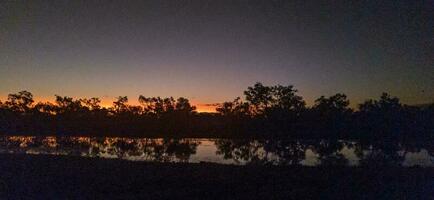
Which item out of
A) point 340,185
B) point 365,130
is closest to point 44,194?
point 340,185

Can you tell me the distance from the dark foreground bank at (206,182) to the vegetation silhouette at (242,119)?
39.2 metres

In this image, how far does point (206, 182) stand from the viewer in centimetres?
1838

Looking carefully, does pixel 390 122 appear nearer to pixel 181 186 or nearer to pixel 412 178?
pixel 412 178

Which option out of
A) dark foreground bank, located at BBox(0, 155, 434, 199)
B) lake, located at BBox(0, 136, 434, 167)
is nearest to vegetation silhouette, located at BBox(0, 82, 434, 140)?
lake, located at BBox(0, 136, 434, 167)

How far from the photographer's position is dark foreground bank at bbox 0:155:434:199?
15.9 m

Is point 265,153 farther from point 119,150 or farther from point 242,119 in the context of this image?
point 242,119

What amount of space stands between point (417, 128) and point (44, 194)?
59358 millimetres

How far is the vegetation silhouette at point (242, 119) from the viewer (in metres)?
68.5

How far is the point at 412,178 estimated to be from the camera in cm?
1939

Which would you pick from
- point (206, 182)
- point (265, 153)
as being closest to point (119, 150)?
point (265, 153)

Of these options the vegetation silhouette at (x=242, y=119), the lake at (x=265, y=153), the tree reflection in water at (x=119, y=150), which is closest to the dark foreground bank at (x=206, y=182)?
the lake at (x=265, y=153)

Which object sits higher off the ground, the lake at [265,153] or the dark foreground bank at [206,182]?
the lake at [265,153]

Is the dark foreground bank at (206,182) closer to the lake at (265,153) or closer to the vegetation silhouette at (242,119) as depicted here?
the lake at (265,153)

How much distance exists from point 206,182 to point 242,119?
7018 cm
